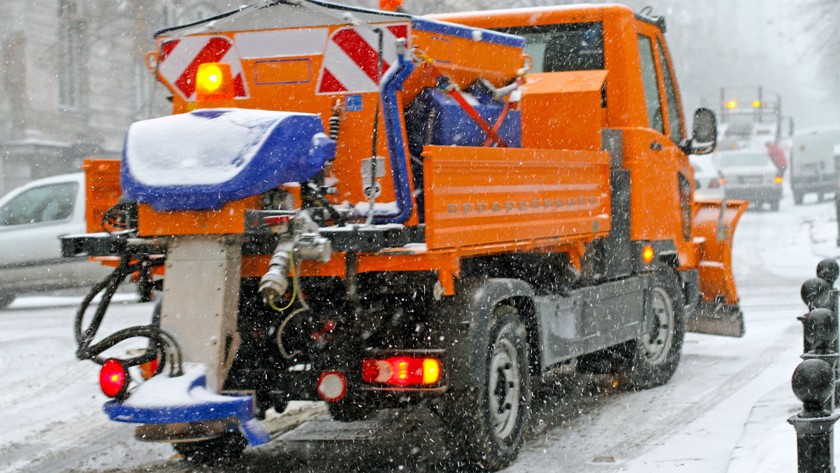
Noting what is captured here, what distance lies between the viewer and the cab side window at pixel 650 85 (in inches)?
377

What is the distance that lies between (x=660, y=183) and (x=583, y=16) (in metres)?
1.34

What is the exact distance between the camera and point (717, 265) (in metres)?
10.7

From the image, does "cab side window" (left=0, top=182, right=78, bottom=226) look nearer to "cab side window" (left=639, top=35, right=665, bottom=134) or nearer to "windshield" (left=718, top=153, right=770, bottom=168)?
"cab side window" (left=639, top=35, right=665, bottom=134)

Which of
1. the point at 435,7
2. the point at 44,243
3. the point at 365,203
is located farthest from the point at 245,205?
the point at 435,7

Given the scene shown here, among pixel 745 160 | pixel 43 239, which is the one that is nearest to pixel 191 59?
pixel 43 239

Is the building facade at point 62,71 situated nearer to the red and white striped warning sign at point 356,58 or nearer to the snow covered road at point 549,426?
the snow covered road at point 549,426

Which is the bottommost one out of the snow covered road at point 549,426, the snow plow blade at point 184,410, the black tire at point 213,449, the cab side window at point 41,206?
the snow covered road at point 549,426

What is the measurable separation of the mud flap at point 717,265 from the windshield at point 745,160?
25388mm

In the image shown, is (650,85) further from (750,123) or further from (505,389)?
(750,123)

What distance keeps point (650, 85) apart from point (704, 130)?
1.73 ft

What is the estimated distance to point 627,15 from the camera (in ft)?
30.4

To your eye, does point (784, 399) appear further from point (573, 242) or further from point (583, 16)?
point (583, 16)

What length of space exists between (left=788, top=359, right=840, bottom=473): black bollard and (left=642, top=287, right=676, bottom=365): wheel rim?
4.40 meters

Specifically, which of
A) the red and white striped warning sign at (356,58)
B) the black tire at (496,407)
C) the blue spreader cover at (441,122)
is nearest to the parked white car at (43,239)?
the blue spreader cover at (441,122)
